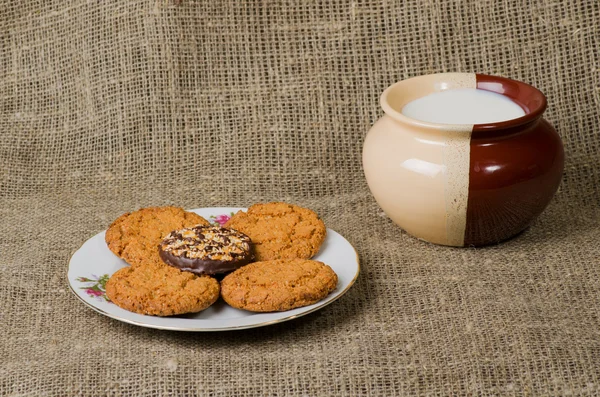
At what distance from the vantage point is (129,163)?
5.84ft

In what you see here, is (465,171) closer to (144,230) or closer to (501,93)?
(501,93)

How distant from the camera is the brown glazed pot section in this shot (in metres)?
1.31

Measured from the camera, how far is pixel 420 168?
134 cm

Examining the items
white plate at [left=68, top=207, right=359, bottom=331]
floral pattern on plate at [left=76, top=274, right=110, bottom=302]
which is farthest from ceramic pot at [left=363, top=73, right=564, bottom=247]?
floral pattern on plate at [left=76, top=274, right=110, bottom=302]

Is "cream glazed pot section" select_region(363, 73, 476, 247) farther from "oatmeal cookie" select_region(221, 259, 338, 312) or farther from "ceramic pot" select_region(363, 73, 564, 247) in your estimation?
"oatmeal cookie" select_region(221, 259, 338, 312)

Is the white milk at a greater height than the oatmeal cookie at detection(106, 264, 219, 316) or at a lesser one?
greater

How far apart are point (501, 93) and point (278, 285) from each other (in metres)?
0.55

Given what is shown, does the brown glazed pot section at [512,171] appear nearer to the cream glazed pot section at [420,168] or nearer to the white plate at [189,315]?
the cream glazed pot section at [420,168]

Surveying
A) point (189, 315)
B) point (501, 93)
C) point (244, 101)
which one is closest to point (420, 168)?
point (501, 93)

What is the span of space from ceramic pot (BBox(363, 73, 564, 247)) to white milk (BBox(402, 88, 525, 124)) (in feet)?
0.07

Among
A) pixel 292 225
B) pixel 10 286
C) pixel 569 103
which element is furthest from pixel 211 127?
pixel 569 103

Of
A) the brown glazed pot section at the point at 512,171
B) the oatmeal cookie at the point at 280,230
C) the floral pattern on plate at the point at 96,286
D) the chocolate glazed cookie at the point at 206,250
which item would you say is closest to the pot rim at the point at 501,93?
the brown glazed pot section at the point at 512,171

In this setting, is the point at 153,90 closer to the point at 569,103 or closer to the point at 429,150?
the point at 429,150

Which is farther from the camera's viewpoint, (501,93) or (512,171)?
(501,93)
